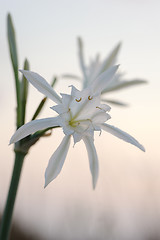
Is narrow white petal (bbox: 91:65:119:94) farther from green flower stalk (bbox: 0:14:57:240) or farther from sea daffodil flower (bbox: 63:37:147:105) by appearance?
sea daffodil flower (bbox: 63:37:147:105)

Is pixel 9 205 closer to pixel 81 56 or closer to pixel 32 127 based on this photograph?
pixel 32 127

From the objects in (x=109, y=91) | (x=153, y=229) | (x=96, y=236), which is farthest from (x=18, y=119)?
(x=153, y=229)

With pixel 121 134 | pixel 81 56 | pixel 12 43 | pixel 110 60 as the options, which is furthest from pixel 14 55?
pixel 81 56

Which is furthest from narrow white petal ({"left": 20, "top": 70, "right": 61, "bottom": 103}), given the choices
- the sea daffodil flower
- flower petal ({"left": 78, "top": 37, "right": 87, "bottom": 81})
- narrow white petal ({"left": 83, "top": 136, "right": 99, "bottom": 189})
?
flower petal ({"left": 78, "top": 37, "right": 87, "bottom": 81})

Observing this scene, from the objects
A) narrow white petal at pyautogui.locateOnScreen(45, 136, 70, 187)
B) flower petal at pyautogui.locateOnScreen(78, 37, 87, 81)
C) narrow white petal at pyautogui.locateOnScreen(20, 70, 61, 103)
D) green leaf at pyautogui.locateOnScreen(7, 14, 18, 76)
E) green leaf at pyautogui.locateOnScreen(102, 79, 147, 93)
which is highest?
flower petal at pyautogui.locateOnScreen(78, 37, 87, 81)

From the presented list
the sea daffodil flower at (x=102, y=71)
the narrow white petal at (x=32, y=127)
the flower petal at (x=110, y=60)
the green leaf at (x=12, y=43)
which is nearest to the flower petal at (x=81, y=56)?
the sea daffodil flower at (x=102, y=71)

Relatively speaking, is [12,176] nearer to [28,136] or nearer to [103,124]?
[28,136]
